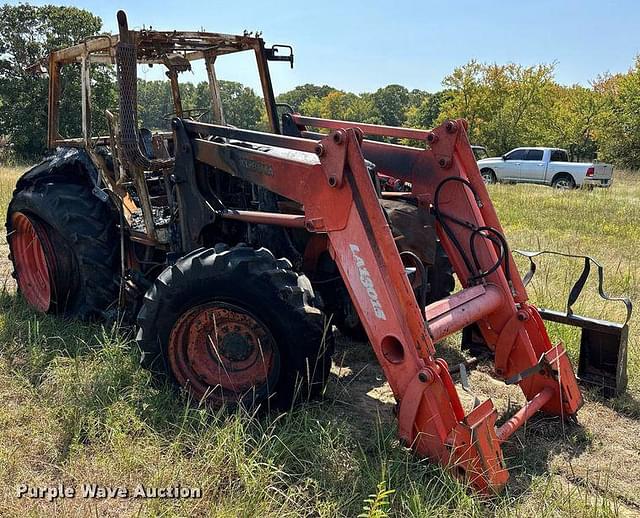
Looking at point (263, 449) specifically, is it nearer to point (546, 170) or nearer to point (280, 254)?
point (280, 254)

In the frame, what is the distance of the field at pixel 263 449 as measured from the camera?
8.55 ft

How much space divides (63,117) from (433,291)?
61.5ft

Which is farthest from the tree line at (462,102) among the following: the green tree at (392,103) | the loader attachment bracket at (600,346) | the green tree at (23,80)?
the green tree at (392,103)

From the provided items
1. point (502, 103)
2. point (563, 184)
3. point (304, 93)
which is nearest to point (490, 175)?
point (563, 184)

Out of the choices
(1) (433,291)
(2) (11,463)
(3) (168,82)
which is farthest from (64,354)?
(1) (433,291)

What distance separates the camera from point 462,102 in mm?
35531

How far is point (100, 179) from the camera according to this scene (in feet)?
15.3

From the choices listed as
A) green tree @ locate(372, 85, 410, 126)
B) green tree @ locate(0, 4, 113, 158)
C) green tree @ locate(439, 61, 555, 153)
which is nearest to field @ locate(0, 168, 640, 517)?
green tree @ locate(0, 4, 113, 158)

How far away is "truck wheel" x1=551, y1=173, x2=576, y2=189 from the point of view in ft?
62.3

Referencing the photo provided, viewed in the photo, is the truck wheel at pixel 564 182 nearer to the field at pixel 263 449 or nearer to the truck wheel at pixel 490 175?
the truck wheel at pixel 490 175

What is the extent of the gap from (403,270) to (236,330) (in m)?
1.06

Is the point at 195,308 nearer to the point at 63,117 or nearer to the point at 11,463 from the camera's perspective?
the point at 11,463

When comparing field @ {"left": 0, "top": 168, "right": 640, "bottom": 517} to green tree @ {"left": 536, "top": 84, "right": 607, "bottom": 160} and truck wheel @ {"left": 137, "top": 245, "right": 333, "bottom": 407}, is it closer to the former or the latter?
truck wheel @ {"left": 137, "top": 245, "right": 333, "bottom": 407}

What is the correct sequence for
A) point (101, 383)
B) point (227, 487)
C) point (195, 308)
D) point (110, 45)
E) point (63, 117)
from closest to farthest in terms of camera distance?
point (227, 487), point (195, 308), point (101, 383), point (110, 45), point (63, 117)
